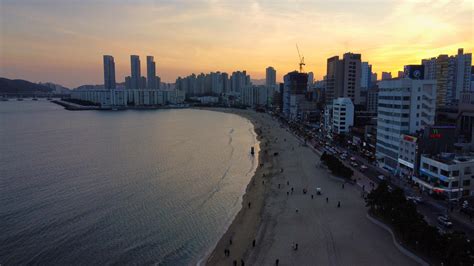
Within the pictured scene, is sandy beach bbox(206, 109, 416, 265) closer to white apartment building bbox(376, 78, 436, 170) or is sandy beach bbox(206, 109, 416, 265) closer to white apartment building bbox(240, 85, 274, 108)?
white apartment building bbox(376, 78, 436, 170)

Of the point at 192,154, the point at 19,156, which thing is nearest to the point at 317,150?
the point at 192,154

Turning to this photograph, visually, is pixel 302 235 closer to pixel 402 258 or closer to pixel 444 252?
pixel 402 258

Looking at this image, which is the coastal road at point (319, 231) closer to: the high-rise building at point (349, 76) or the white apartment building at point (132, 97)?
the high-rise building at point (349, 76)

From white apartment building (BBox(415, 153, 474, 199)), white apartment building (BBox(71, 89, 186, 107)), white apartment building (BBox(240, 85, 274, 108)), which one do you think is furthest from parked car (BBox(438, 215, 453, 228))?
white apartment building (BBox(71, 89, 186, 107))

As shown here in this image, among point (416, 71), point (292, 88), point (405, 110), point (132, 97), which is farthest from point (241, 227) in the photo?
point (132, 97)

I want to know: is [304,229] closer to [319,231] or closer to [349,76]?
[319,231]

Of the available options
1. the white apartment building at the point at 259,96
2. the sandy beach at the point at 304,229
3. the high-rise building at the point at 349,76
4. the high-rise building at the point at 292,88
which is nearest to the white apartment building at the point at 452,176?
the sandy beach at the point at 304,229
